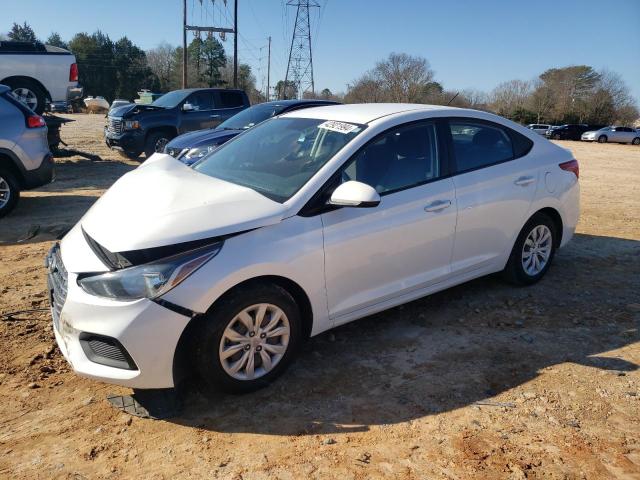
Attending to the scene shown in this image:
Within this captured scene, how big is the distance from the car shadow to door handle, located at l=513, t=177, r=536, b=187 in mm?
1014

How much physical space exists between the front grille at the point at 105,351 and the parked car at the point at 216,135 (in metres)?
4.80

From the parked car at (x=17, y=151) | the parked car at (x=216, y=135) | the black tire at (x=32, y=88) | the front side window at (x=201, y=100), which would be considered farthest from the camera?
the front side window at (x=201, y=100)

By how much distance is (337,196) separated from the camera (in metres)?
3.24

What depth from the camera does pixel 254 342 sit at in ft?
10.3

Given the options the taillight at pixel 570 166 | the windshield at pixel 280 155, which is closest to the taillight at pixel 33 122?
the windshield at pixel 280 155

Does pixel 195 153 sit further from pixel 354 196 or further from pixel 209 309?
pixel 209 309

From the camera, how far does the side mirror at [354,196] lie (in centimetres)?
318

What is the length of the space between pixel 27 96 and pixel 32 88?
23 cm

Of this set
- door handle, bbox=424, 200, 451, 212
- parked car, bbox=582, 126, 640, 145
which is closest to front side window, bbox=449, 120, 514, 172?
door handle, bbox=424, 200, 451, 212

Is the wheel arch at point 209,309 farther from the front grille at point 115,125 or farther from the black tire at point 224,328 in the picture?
the front grille at point 115,125

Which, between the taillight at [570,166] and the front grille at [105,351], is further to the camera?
the taillight at [570,166]

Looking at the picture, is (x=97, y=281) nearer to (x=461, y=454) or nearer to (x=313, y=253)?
(x=313, y=253)

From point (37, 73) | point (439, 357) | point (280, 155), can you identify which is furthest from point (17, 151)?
point (37, 73)

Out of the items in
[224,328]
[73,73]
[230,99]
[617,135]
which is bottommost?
[224,328]
